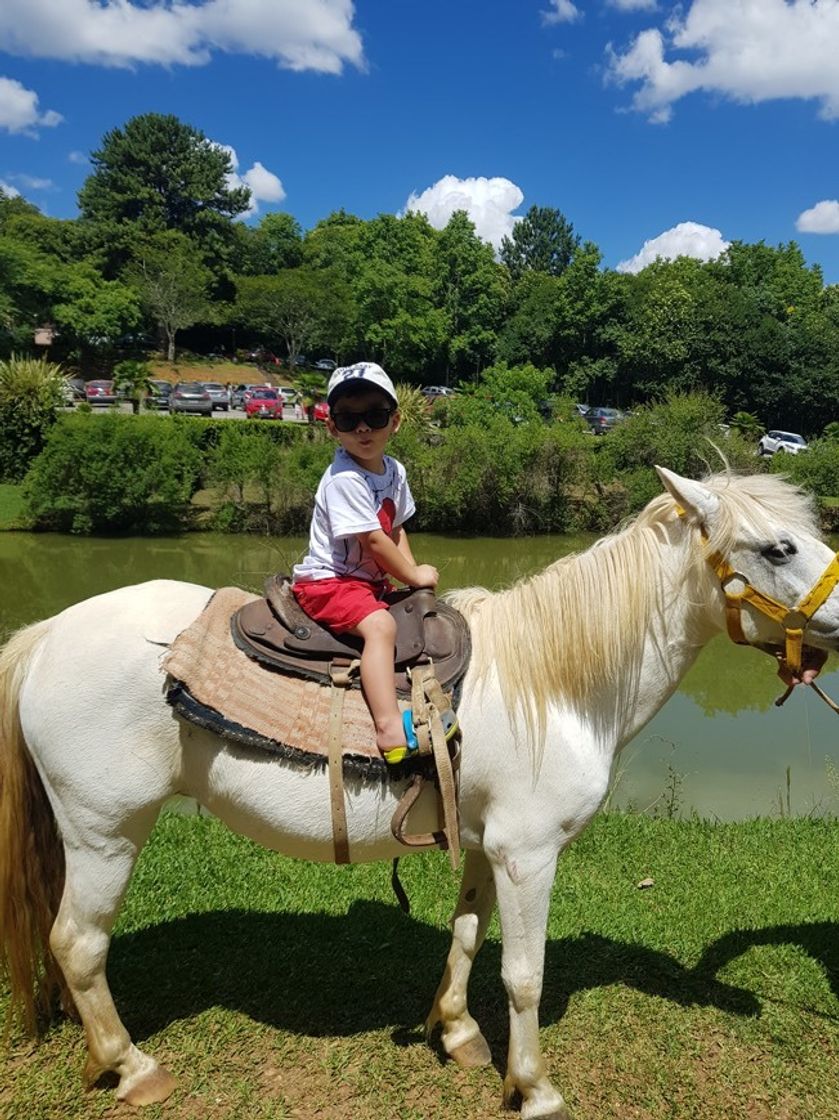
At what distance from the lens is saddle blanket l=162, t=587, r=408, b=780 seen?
2055mm

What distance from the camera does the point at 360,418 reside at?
2277 mm

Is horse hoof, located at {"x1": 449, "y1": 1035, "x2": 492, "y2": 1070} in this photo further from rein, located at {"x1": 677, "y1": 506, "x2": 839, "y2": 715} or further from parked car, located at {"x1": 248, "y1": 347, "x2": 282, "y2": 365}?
parked car, located at {"x1": 248, "y1": 347, "x2": 282, "y2": 365}

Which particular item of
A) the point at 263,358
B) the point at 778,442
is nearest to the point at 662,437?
the point at 778,442

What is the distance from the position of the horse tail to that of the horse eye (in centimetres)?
233

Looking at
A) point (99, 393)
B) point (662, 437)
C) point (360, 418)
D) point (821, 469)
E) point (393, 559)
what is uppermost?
point (99, 393)

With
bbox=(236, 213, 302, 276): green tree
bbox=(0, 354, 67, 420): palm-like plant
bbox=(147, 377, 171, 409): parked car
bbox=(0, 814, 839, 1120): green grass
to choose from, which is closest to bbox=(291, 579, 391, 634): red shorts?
bbox=(0, 814, 839, 1120): green grass

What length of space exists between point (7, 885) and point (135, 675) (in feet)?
3.02

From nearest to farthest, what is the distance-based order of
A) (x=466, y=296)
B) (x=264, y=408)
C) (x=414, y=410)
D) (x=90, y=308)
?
(x=414, y=410), (x=264, y=408), (x=90, y=308), (x=466, y=296)

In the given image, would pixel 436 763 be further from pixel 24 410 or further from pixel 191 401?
pixel 191 401

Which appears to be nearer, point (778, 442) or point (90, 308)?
point (778, 442)

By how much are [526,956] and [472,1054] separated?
25.1 inches

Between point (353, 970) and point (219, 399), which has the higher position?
point (219, 399)

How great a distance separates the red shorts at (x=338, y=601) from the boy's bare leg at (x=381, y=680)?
0.05 metres

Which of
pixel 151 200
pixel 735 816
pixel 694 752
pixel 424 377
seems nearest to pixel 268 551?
pixel 694 752
